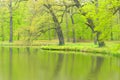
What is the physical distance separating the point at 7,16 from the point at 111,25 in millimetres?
35923

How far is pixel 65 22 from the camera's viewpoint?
55906mm

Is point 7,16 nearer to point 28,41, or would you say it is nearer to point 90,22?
point 28,41

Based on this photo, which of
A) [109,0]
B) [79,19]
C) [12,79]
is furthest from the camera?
[79,19]

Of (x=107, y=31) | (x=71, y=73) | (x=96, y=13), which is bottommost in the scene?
(x=71, y=73)

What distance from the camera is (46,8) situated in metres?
36.9

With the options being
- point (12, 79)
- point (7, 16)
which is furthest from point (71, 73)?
point (7, 16)

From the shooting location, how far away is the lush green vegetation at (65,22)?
2293 centimetres

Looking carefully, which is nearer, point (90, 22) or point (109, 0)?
point (109, 0)

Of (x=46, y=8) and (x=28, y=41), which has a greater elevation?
(x=46, y=8)

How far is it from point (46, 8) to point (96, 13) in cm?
1204

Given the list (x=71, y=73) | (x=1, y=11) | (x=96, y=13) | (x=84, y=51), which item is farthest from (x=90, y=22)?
(x=1, y=11)

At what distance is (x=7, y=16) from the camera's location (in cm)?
5559

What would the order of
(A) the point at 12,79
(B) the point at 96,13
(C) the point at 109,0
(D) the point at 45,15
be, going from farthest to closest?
(D) the point at 45,15 → (B) the point at 96,13 → (C) the point at 109,0 → (A) the point at 12,79

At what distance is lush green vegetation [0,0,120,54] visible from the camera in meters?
22.9
